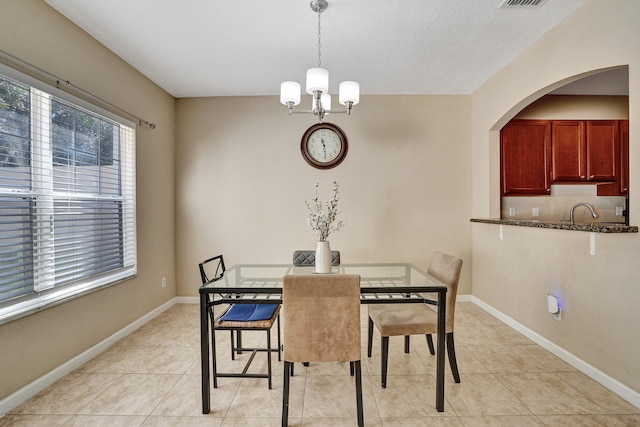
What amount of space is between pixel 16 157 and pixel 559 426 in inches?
143

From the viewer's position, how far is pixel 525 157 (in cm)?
354

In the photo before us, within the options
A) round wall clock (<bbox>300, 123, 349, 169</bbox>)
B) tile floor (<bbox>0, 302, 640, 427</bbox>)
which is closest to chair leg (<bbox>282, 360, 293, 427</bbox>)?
tile floor (<bbox>0, 302, 640, 427</bbox>)

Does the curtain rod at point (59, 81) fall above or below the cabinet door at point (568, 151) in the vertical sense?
above

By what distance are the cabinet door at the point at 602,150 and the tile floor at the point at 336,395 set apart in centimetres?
243

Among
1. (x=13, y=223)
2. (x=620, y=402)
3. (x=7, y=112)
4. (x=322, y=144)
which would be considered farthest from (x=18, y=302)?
(x=620, y=402)

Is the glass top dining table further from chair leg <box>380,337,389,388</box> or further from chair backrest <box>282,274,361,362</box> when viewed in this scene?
chair leg <box>380,337,389,388</box>

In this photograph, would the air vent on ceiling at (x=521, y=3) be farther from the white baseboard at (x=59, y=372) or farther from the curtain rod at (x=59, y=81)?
the white baseboard at (x=59, y=372)

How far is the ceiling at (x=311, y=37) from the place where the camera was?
220cm

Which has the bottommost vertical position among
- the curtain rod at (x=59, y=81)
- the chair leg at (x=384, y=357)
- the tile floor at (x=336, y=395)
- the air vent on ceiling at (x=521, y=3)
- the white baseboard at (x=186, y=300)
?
the tile floor at (x=336, y=395)

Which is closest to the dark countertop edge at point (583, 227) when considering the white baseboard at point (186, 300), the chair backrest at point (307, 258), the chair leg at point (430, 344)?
the chair leg at point (430, 344)

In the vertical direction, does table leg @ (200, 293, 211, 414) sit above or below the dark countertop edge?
below

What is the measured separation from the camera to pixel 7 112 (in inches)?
72.2

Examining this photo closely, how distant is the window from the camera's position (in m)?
1.86

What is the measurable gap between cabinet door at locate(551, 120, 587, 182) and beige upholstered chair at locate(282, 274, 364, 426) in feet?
11.1
